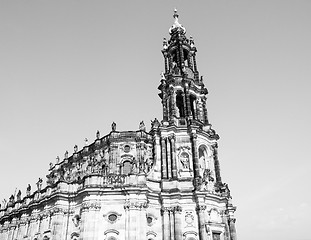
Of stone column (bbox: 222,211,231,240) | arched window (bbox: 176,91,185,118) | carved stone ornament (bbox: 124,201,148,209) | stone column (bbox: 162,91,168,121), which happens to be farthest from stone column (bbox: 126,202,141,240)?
arched window (bbox: 176,91,185,118)

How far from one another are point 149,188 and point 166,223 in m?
3.10

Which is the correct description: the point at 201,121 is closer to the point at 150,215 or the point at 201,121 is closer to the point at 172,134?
the point at 172,134

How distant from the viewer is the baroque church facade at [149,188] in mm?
26156

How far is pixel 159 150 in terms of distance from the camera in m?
30.6

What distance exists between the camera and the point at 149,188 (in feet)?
91.2

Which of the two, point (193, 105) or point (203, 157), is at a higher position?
point (193, 105)

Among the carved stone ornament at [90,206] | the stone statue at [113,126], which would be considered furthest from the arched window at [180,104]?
the carved stone ornament at [90,206]

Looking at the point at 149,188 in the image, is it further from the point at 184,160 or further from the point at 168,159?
the point at 184,160

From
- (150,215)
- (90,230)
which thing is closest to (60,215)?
(90,230)

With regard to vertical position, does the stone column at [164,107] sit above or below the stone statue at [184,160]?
above

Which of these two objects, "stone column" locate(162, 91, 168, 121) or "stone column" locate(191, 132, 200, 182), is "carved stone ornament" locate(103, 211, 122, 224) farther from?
"stone column" locate(162, 91, 168, 121)

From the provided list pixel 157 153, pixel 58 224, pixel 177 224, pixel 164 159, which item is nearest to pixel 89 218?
pixel 58 224

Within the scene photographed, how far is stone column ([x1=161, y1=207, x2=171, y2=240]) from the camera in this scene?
26688 mm

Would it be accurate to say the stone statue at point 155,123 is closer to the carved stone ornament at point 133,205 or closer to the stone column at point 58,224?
the carved stone ornament at point 133,205
